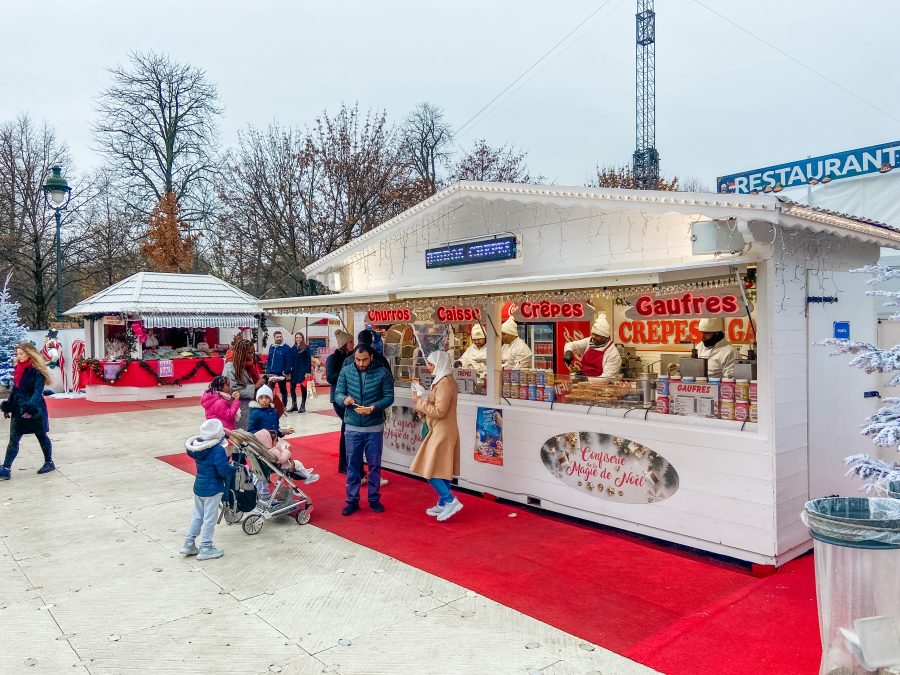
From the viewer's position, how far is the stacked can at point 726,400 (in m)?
5.13

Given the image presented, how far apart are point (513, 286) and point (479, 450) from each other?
86.7 inches

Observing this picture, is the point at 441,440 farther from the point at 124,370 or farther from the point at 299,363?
the point at 124,370

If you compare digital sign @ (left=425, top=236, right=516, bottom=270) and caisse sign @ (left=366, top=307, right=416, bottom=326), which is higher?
digital sign @ (left=425, top=236, right=516, bottom=270)

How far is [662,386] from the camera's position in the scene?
18.4 ft

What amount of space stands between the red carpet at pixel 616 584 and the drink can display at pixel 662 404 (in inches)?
46.6

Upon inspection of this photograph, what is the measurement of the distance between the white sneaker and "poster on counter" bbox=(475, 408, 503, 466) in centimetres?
79

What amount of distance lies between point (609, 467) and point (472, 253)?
2.99 meters

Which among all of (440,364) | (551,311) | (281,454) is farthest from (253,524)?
(551,311)

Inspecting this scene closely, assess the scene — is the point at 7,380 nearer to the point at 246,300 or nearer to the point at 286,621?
the point at 246,300

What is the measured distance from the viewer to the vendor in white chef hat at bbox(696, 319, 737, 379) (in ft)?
18.3

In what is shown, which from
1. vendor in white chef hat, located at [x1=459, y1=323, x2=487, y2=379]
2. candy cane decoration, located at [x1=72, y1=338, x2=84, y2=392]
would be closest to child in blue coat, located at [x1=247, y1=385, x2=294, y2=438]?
vendor in white chef hat, located at [x1=459, y1=323, x2=487, y2=379]

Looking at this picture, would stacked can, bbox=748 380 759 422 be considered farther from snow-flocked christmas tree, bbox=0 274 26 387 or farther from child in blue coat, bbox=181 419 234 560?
snow-flocked christmas tree, bbox=0 274 26 387

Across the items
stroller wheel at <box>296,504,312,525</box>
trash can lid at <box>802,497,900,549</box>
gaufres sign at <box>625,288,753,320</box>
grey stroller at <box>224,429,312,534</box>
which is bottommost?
stroller wheel at <box>296,504,312,525</box>

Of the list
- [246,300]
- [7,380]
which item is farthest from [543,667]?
[246,300]
